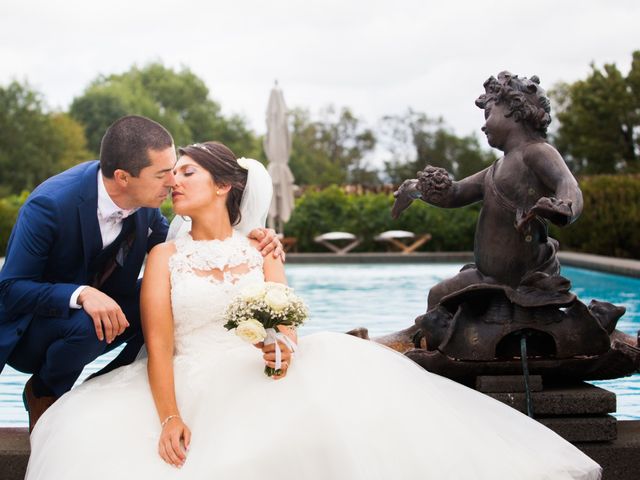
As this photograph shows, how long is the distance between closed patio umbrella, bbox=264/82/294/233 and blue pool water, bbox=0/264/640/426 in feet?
4.74

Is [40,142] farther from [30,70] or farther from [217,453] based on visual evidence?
[217,453]

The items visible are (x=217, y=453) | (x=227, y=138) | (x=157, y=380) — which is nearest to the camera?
(x=217, y=453)

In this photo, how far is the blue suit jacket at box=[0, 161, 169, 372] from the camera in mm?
3520

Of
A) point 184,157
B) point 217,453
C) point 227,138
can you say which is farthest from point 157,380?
point 227,138

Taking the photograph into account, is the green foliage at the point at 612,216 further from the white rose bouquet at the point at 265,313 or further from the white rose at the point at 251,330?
the white rose at the point at 251,330

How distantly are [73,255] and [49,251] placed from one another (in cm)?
10

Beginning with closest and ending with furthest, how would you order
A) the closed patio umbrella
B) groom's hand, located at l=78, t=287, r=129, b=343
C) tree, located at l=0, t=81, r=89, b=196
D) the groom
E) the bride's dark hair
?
groom's hand, located at l=78, t=287, r=129, b=343 < the groom < the bride's dark hair < the closed patio umbrella < tree, located at l=0, t=81, r=89, b=196

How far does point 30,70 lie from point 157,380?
56885 millimetres

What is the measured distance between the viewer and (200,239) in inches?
146

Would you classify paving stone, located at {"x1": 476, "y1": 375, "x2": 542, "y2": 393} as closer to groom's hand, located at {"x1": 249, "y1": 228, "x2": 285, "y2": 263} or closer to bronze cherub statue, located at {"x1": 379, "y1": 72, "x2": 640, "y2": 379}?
bronze cherub statue, located at {"x1": 379, "y1": 72, "x2": 640, "y2": 379}

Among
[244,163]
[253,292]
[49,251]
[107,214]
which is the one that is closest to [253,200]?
[244,163]

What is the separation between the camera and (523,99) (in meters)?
Result: 3.72

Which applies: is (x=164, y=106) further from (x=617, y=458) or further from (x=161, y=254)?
(x=617, y=458)

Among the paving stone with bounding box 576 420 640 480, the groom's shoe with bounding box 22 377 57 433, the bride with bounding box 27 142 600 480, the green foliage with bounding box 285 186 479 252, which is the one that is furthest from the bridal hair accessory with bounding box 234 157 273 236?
the green foliage with bounding box 285 186 479 252
